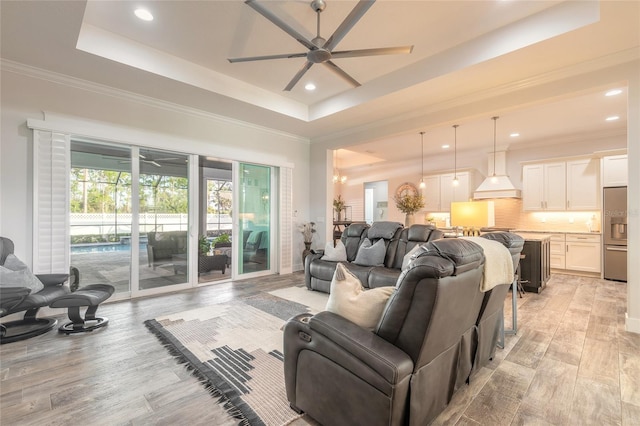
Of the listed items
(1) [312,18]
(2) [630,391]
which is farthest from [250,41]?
(2) [630,391]

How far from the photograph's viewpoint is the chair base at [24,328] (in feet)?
8.91

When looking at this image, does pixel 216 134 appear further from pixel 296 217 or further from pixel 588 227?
pixel 588 227

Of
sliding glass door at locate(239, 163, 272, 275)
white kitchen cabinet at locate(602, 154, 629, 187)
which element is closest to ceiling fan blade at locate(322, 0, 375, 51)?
sliding glass door at locate(239, 163, 272, 275)

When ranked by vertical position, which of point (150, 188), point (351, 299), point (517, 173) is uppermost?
point (517, 173)

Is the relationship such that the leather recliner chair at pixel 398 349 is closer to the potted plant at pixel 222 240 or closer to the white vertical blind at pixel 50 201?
the white vertical blind at pixel 50 201

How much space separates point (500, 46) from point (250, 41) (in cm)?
271

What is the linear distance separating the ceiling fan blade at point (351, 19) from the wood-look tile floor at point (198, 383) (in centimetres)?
278

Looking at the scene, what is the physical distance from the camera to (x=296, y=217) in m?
6.22

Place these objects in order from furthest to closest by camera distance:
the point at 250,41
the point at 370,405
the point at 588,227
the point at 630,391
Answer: the point at 588,227, the point at 250,41, the point at 630,391, the point at 370,405

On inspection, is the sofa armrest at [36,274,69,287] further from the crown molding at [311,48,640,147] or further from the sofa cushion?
the crown molding at [311,48,640,147]

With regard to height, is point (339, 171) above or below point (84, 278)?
above

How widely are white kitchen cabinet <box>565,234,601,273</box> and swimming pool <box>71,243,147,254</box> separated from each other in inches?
313

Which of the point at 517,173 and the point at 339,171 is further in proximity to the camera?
the point at 339,171

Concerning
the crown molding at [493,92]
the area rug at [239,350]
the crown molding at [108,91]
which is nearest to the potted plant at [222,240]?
the area rug at [239,350]
